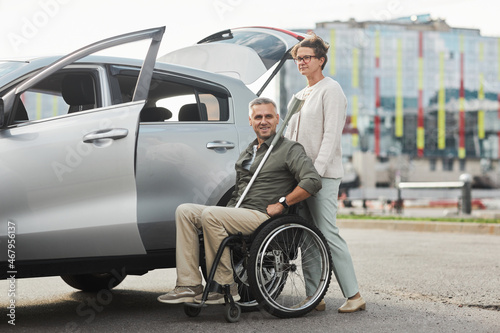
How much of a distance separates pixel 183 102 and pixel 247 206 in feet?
3.59

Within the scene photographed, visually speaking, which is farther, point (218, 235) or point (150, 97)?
point (150, 97)

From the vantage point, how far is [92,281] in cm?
646

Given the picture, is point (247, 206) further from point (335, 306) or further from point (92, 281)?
point (92, 281)

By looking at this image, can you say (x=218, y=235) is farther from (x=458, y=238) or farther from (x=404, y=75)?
(x=404, y=75)

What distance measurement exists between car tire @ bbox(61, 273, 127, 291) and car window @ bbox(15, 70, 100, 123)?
1.92 metres

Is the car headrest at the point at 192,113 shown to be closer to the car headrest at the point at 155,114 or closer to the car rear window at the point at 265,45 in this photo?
the car headrest at the point at 155,114

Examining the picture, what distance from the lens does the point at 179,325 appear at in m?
4.58

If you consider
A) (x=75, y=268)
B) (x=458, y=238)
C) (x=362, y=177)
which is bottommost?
(x=362, y=177)

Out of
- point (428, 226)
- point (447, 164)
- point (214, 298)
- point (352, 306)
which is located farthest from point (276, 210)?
point (447, 164)

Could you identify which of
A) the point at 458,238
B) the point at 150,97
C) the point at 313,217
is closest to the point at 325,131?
the point at 313,217

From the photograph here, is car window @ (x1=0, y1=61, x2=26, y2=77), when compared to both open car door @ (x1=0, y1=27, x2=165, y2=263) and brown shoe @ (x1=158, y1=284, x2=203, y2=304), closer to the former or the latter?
open car door @ (x1=0, y1=27, x2=165, y2=263)

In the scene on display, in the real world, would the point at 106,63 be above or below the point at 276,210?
above

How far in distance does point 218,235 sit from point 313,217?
85 cm

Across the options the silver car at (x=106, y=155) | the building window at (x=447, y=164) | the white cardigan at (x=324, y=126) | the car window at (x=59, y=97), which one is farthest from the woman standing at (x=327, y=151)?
the building window at (x=447, y=164)
